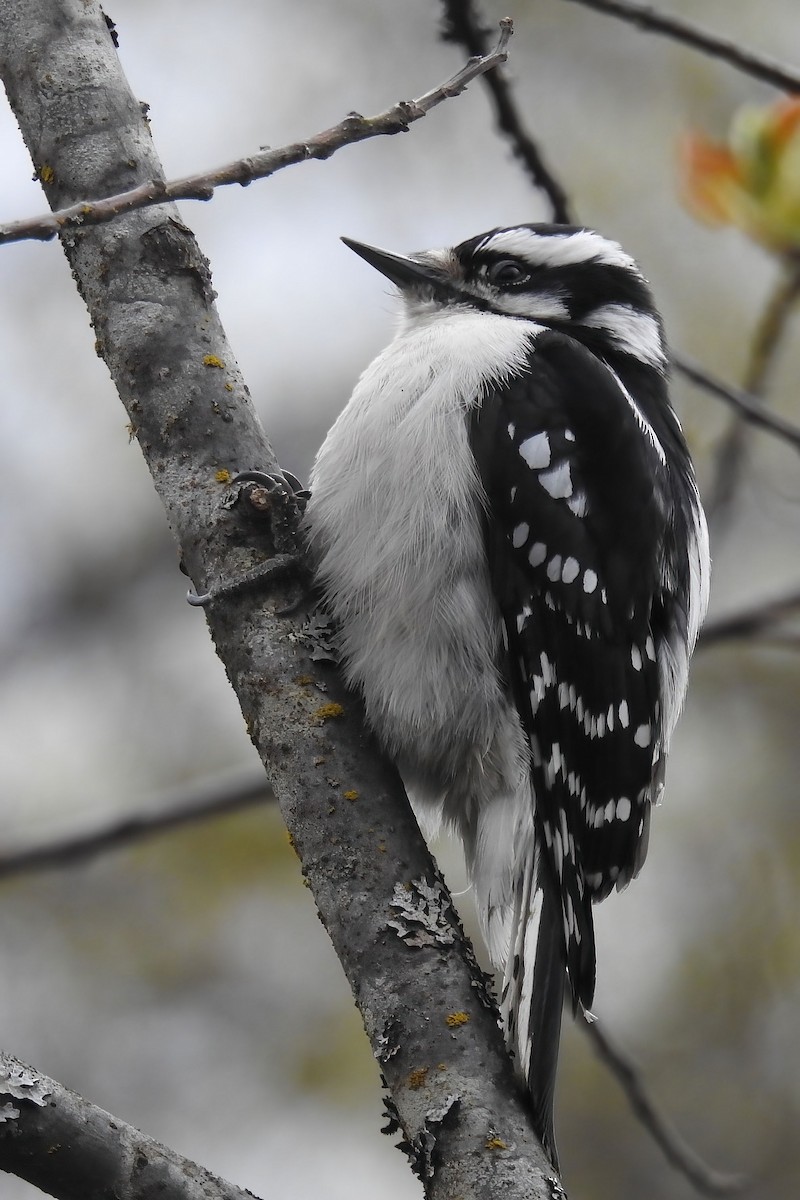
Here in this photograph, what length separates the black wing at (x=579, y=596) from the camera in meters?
2.84

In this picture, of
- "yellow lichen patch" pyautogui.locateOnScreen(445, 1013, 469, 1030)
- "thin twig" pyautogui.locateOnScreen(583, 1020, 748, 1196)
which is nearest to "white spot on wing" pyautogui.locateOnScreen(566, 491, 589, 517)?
"thin twig" pyautogui.locateOnScreen(583, 1020, 748, 1196)

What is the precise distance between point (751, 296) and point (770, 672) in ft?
8.32

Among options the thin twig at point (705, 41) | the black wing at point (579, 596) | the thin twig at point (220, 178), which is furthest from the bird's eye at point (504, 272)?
the thin twig at point (220, 178)

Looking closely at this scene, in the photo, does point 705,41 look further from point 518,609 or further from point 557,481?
point 518,609

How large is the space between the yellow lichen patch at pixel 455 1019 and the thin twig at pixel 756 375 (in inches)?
70.0

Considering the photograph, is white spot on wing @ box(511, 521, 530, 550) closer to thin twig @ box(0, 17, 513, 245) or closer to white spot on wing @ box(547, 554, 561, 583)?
white spot on wing @ box(547, 554, 561, 583)

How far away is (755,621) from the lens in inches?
121

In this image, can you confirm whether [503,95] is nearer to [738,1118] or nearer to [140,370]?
[140,370]

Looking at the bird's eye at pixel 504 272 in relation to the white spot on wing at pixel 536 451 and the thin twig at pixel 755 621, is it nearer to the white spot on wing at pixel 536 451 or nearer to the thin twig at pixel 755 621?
the white spot on wing at pixel 536 451

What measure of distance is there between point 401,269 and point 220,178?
72.6 inches

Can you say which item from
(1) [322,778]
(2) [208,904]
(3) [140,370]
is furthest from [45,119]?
(2) [208,904]

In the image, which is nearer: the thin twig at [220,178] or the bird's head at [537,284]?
the thin twig at [220,178]

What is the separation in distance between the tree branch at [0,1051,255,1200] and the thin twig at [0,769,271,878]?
143cm

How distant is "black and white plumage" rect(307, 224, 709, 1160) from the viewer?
2.81m
